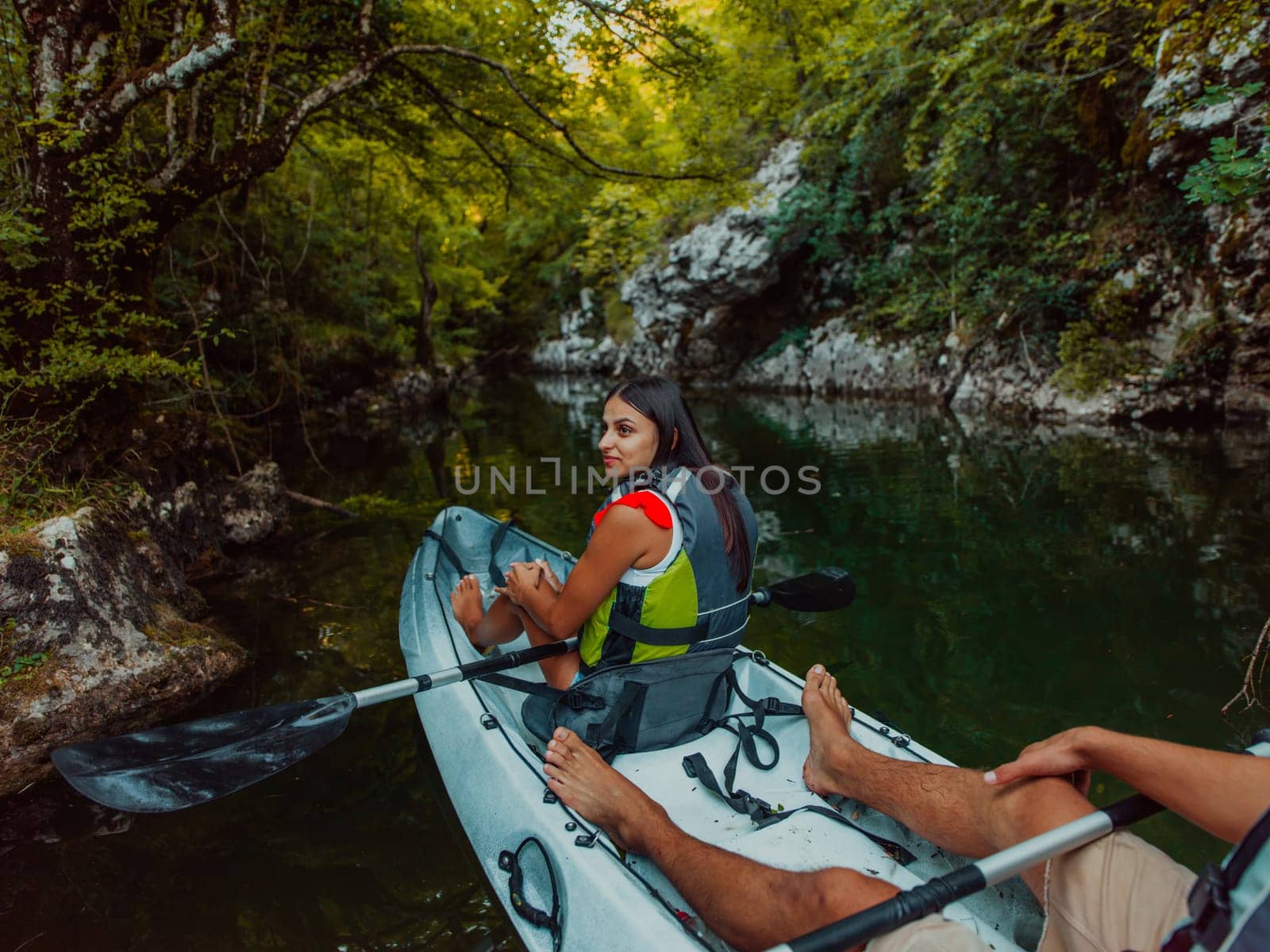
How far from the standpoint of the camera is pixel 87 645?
3.27m

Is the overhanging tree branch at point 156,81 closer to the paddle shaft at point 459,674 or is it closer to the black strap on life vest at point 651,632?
the paddle shaft at point 459,674

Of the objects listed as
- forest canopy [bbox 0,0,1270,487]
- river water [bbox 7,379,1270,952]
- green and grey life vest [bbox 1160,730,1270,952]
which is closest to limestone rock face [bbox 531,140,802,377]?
forest canopy [bbox 0,0,1270,487]

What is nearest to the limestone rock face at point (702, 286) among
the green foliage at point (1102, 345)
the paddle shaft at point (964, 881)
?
the green foliage at point (1102, 345)

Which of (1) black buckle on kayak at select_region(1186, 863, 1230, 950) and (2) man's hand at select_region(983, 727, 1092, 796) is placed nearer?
(1) black buckle on kayak at select_region(1186, 863, 1230, 950)

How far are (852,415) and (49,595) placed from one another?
38.9 ft

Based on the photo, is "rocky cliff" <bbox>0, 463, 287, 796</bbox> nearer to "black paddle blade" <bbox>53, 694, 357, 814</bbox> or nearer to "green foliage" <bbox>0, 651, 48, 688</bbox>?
"green foliage" <bbox>0, 651, 48, 688</bbox>

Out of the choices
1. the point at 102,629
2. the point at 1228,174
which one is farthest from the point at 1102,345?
the point at 102,629

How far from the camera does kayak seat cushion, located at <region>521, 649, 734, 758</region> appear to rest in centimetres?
239

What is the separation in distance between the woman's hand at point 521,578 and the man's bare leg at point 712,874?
2.00 ft

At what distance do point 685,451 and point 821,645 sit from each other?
2.17 metres

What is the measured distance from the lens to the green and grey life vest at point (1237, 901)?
3.45 ft

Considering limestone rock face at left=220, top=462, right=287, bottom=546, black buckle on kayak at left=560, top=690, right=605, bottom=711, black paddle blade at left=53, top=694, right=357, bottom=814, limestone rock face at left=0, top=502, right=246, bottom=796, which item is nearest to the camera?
black paddle blade at left=53, top=694, right=357, bottom=814

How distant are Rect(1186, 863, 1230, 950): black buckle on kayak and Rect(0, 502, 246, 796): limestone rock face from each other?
155 inches

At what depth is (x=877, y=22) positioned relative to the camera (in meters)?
10.3
